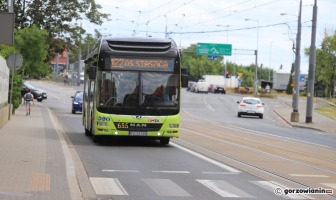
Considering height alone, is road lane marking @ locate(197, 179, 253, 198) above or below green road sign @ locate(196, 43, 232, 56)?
below

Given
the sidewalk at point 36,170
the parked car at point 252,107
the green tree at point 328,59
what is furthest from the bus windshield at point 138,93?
the green tree at point 328,59

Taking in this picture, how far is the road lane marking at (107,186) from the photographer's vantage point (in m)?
11.0

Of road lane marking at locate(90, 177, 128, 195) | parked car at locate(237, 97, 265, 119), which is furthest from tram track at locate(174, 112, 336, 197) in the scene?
parked car at locate(237, 97, 265, 119)

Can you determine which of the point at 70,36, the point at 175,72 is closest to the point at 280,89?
the point at 70,36

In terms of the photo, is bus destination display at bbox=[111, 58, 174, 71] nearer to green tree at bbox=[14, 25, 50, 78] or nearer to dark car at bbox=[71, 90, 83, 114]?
dark car at bbox=[71, 90, 83, 114]

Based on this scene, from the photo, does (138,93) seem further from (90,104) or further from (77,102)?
(77,102)

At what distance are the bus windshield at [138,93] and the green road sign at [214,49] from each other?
66659mm

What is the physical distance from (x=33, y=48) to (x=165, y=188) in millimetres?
37460

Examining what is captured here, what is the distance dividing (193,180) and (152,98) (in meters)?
7.35

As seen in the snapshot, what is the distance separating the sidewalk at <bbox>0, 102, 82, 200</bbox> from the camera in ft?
33.6

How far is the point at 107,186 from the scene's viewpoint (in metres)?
11.7

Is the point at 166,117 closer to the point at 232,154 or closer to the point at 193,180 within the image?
the point at 232,154

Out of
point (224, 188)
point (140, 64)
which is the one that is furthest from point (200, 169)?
point (140, 64)

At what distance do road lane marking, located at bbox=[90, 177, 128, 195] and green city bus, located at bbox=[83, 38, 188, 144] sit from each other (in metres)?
7.11
